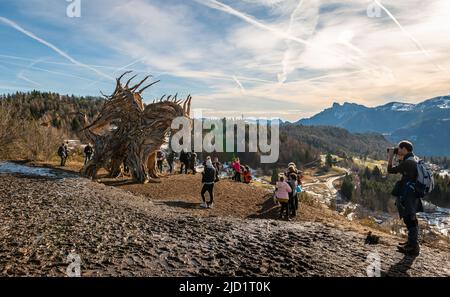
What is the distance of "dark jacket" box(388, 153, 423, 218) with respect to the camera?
7.80m

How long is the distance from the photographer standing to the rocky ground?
1.39 ft

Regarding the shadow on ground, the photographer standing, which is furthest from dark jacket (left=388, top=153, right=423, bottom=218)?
the shadow on ground

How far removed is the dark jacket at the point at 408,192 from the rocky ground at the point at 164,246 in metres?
A: 1.14

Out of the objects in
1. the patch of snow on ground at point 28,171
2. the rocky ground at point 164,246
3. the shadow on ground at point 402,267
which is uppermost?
the patch of snow on ground at point 28,171

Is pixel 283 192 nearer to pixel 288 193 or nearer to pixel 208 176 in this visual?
pixel 288 193

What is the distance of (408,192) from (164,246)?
5.70m

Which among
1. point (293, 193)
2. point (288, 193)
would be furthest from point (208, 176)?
point (293, 193)

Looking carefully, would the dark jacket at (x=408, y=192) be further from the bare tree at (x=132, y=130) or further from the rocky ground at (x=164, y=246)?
the bare tree at (x=132, y=130)

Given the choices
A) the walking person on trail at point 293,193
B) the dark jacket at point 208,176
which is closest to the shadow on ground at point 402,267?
the walking person on trail at point 293,193

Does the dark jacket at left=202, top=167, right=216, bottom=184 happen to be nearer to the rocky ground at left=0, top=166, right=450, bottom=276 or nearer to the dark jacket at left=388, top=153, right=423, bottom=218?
the rocky ground at left=0, top=166, right=450, bottom=276

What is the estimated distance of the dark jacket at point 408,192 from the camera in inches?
307

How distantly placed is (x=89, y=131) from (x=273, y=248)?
18.0 meters
